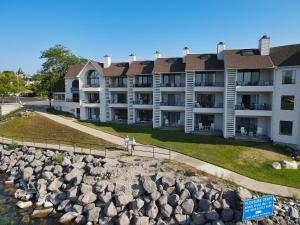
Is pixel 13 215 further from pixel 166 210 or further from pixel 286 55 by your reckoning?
pixel 286 55

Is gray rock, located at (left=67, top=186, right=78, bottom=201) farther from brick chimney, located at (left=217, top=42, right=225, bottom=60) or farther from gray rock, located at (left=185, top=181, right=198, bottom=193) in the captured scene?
brick chimney, located at (left=217, top=42, right=225, bottom=60)

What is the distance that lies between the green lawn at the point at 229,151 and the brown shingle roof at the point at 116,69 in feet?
32.7

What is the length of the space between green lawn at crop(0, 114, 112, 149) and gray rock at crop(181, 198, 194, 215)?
1377cm

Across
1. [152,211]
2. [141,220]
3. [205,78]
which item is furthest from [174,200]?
[205,78]

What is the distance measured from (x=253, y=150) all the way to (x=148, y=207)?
14142mm

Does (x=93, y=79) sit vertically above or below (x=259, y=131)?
above

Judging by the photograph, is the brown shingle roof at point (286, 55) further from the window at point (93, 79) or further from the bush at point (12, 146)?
the bush at point (12, 146)

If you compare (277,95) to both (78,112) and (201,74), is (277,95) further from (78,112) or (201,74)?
(78,112)

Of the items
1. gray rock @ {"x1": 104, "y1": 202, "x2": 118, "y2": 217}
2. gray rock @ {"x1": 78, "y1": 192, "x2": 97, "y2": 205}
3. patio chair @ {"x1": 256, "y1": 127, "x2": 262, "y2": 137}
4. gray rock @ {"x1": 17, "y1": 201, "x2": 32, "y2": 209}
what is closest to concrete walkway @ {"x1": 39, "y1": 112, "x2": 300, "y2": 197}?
gray rock @ {"x1": 78, "y1": 192, "x2": 97, "y2": 205}

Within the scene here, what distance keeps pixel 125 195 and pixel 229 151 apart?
12701 mm

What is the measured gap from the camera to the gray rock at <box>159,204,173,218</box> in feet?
51.9

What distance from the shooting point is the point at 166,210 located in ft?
52.2

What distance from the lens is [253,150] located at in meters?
25.4

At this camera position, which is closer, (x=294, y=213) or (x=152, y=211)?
(x=294, y=213)
